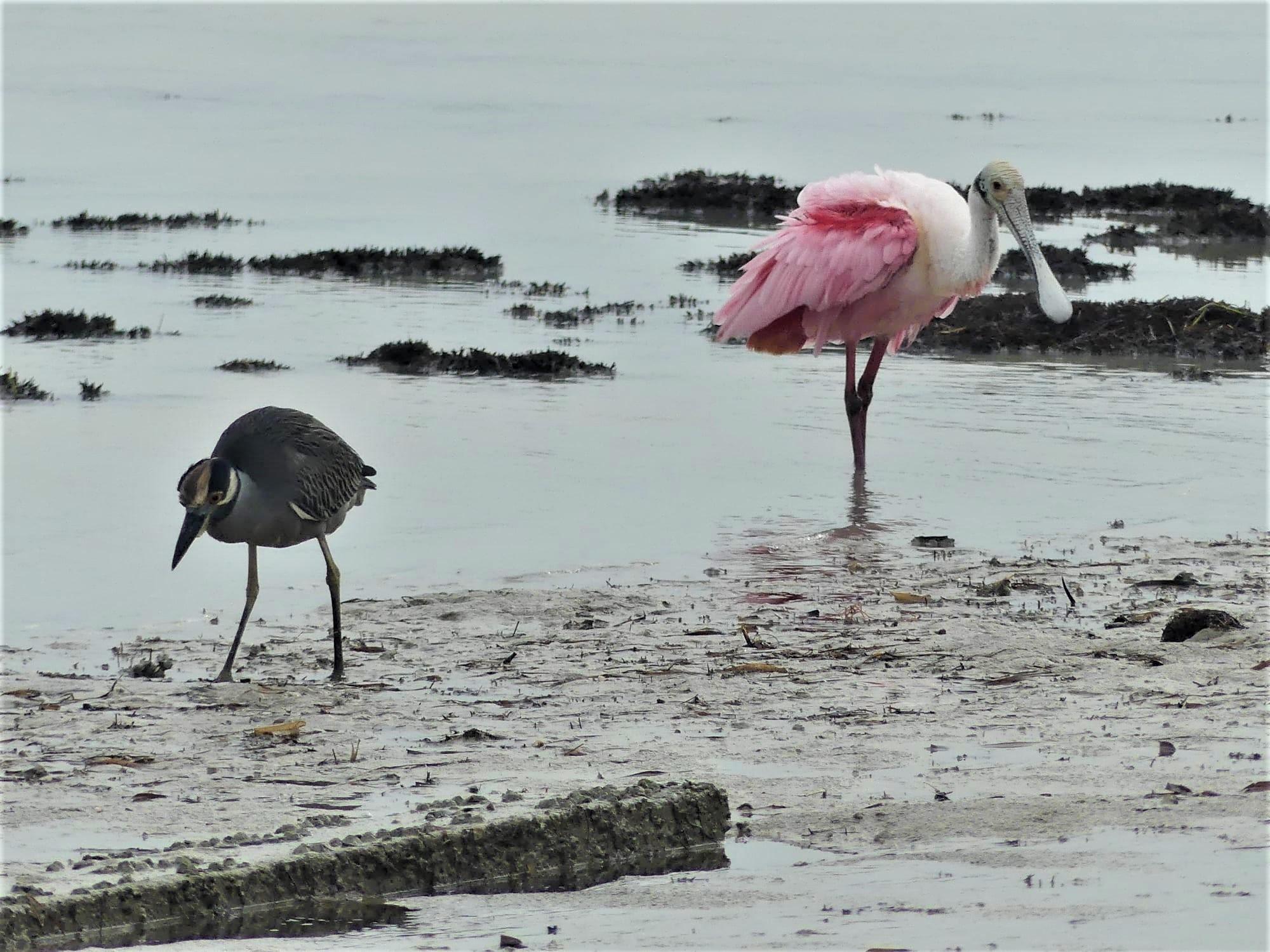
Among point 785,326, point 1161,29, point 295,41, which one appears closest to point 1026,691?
point 785,326

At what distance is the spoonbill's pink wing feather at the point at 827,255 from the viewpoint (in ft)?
41.4

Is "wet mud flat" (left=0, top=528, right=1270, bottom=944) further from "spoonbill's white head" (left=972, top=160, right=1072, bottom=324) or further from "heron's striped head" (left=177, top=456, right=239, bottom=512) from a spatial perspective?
"spoonbill's white head" (left=972, top=160, right=1072, bottom=324)

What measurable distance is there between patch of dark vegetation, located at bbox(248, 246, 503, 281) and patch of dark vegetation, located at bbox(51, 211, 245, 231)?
3.53 metres

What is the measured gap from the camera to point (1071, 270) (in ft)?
73.7

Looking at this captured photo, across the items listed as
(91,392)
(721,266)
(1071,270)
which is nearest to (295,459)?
(91,392)

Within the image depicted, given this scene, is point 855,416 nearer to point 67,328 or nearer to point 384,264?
point 67,328

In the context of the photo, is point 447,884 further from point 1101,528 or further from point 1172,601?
point 1101,528

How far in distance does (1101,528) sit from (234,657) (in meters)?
4.90

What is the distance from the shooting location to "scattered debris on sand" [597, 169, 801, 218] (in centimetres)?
2867

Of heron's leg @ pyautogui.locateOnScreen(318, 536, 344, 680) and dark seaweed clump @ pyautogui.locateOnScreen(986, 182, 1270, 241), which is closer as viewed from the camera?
heron's leg @ pyautogui.locateOnScreen(318, 536, 344, 680)

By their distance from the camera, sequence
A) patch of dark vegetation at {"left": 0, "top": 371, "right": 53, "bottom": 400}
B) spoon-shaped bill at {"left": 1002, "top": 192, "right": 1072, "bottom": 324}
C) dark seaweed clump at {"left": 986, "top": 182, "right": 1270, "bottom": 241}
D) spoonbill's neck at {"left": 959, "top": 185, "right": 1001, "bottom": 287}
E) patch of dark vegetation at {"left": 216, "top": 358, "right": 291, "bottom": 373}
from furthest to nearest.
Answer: dark seaweed clump at {"left": 986, "top": 182, "right": 1270, "bottom": 241}
patch of dark vegetation at {"left": 216, "top": 358, "right": 291, "bottom": 373}
patch of dark vegetation at {"left": 0, "top": 371, "right": 53, "bottom": 400}
spoonbill's neck at {"left": 959, "top": 185, "right": 1001, "bottom": 287}
spoon-shaped bill at {"left": 1002, "top": 192, "right": 1072, "bottom": 324}

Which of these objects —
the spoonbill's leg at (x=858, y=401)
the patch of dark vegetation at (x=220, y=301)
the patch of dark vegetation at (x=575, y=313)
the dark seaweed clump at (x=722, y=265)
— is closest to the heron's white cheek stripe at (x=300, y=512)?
the spoonbill's leg at (x=858, y=401)

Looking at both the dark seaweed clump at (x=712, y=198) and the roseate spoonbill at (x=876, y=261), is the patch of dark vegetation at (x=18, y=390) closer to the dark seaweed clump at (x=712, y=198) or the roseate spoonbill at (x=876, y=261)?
the roseate spoonbill at (x=876, y=261)

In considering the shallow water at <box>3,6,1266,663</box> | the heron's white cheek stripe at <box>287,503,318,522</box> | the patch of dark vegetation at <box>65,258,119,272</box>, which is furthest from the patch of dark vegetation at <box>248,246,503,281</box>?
the heron's white cheek stripe at <box>287,503,318,522</box>
